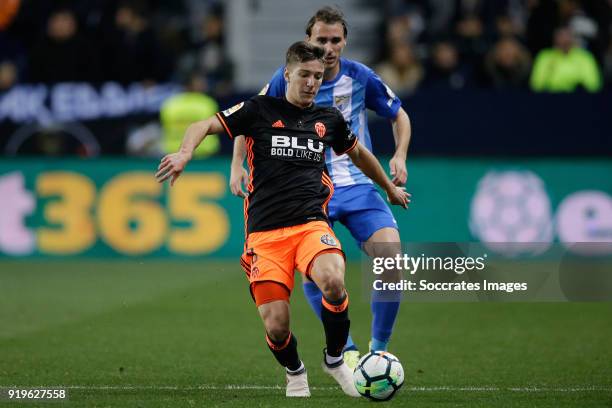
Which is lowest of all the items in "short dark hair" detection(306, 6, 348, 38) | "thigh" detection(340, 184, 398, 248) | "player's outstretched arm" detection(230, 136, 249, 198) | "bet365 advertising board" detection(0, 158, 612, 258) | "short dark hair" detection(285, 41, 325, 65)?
"bet365 advertising board" detection(0, 158, 612, 258)

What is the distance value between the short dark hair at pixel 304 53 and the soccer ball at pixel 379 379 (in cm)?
177

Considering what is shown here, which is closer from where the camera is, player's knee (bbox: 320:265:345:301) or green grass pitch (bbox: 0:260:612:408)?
player's knee (bbox: 320:265:345:301)

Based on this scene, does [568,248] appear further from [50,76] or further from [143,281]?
[50,76]

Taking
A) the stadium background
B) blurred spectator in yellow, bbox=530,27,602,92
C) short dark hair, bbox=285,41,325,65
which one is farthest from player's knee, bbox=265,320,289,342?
blurred spectator in yellow, bbox=530,27,602,92

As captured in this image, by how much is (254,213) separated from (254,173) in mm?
245

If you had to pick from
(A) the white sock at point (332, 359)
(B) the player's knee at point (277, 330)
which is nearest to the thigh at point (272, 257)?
(B) the player's knee at point (277, 330)

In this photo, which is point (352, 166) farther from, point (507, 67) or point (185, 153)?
point (507, 67)

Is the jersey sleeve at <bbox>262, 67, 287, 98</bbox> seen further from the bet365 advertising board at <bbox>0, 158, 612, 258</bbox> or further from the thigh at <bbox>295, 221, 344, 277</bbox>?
the bet365 advertising board at <bbox>0, 158, 612, 258</bbox>

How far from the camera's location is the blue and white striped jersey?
7820 mm

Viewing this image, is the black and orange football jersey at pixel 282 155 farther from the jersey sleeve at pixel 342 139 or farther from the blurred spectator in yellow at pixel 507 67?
the blurred spectator in yellow at pixel 507 67

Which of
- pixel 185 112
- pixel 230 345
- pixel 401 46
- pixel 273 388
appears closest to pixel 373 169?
pixel 273 388

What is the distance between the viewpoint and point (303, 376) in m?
6.67

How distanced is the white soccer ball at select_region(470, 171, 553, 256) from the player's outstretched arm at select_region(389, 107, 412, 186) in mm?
6680

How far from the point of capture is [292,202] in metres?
6.73
